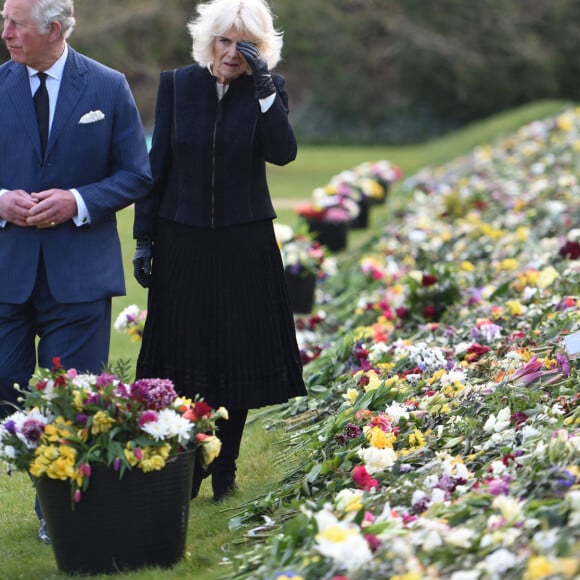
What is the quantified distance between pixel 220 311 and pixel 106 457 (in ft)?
3.73

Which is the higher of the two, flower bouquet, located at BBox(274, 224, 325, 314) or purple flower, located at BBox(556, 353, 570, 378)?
flower bouquet, located at BBox(274, 224, 325, 314)

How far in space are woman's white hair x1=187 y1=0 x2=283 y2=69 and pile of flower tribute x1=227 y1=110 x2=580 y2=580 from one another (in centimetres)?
156

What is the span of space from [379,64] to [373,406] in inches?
1508

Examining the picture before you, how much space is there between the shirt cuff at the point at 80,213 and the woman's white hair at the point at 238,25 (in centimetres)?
77

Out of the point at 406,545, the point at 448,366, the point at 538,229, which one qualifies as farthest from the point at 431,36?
the point at 406,545

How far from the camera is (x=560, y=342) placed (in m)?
5.48

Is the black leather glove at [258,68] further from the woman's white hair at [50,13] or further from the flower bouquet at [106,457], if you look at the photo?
the flower bouquet at [106,457]

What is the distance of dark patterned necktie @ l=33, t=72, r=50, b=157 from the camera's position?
4.57 m

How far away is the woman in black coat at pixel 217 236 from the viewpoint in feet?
15.7

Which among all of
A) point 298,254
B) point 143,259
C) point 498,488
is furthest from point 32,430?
point 298,254

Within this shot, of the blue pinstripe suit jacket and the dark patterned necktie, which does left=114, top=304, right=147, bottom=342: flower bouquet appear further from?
the dark patterned necktie

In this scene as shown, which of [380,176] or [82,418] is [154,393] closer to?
[82,418]

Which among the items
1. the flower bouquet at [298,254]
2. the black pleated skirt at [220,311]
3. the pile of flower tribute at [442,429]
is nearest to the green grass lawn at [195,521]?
the pile of flower tribute at [442,429]

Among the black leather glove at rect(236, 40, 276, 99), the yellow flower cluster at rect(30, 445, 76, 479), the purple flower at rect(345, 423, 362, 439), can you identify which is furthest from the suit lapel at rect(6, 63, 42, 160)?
the purple flower at rect(345, 423, 362, 439)
